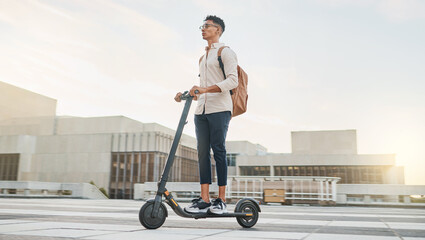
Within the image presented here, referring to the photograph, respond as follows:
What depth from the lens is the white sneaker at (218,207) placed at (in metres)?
3.26

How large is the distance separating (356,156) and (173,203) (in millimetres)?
51005

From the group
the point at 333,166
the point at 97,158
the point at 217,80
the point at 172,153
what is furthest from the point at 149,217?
the point at 333,166

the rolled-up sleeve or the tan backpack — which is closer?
the rolled-up sleeve

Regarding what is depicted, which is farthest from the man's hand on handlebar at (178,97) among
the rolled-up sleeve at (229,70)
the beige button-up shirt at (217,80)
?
the rolled-up sleeve at (229,70)

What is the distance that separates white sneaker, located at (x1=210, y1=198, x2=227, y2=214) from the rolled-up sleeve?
1.03 meters

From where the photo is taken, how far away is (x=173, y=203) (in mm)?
3186

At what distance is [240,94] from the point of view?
3736 mm

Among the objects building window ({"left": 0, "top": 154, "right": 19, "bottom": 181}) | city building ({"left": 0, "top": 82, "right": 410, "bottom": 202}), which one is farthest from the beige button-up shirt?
building window ({"left": 0, "top": 154, "right": 19, "bottom": 181})

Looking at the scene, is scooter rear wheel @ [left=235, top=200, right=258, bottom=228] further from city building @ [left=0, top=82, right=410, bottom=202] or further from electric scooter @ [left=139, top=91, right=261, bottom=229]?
city building @ [left=0, top=82, right=410, bottom=202]

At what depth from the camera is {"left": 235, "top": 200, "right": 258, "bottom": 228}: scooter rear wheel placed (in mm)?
3359

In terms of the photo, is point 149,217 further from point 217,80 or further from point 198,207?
point 217,80

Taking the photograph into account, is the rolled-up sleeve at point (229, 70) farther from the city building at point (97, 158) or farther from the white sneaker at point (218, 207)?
the city building at point (97, 158)

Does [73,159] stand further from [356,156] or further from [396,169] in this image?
[396,169]

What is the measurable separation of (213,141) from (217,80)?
0.63 m
